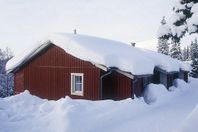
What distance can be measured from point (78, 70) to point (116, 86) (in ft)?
8.36

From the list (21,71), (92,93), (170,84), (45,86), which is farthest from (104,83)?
(170,84)

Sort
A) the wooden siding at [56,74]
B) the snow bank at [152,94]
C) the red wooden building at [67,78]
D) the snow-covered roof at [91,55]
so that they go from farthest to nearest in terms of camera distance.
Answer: the snow bank at [152,94]
the wooden siding at [56,74]
the red wooden building at [67,78]
the snow-covered roof at [91,55]

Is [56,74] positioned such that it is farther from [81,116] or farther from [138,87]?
[81,116]

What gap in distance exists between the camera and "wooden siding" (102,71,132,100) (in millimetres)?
17781

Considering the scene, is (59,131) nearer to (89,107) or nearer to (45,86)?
(89,107)

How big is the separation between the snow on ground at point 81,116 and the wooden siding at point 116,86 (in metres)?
2.00

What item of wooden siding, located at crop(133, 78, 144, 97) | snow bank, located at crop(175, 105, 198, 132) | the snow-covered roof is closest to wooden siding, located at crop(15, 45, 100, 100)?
the snow-covered roof

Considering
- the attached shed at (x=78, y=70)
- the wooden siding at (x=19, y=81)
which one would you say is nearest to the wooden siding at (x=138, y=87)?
the attached shed at (x=78, y=70)

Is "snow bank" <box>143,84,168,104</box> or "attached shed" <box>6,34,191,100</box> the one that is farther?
"snow bank" <box>143,84,168,104</box>

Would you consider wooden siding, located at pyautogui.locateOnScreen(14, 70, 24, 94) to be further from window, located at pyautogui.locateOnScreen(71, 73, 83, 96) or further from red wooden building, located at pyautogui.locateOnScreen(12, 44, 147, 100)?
window, located at pyautogui.locateOnScreen(71, 73, 83, 96)

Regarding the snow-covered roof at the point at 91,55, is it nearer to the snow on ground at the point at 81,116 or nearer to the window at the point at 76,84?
the window at the point at 76,84

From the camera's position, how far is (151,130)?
10.9 metres

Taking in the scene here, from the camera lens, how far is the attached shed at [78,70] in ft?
57.6

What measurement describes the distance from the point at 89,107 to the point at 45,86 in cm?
775
